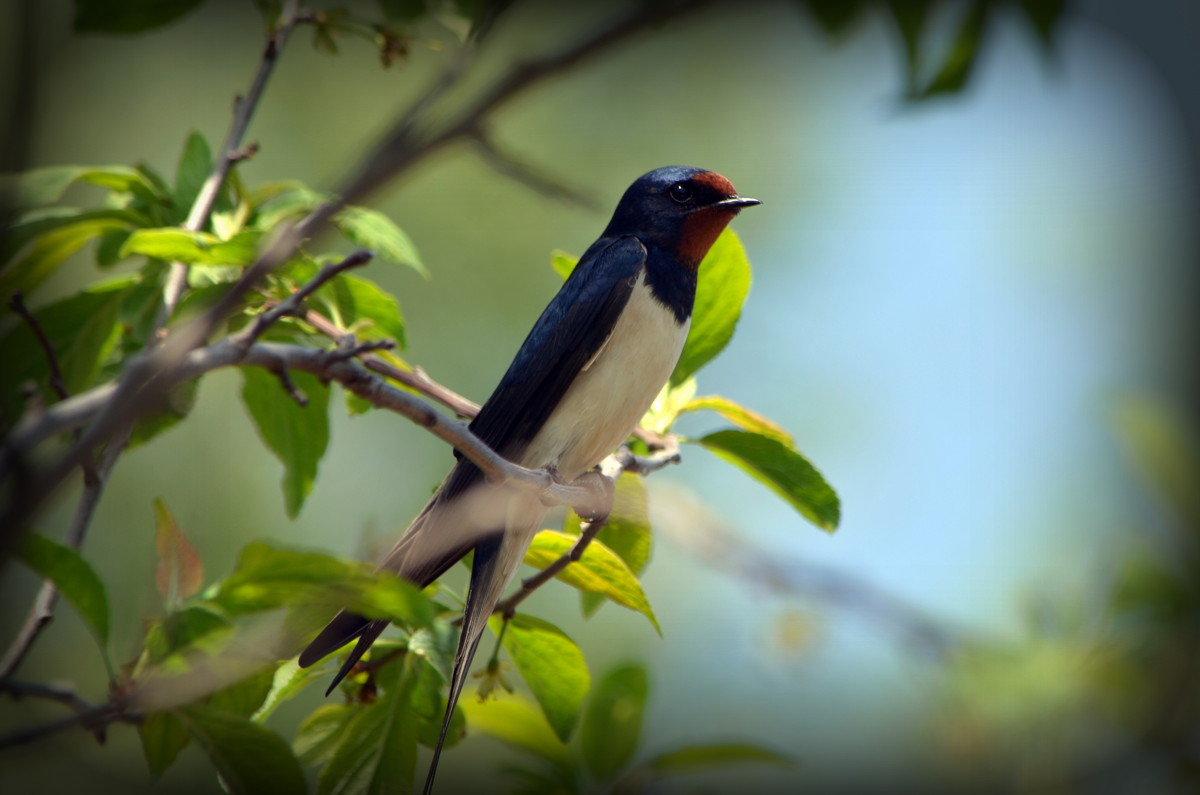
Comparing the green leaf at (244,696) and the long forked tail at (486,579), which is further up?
the long forked tail at (486,579)

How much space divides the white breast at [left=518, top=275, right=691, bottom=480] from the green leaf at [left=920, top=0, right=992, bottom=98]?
32.0 inches

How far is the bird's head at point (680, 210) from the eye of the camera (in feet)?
8.84

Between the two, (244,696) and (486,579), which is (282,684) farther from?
(486,579)

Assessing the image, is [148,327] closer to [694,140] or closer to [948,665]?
[948,665]

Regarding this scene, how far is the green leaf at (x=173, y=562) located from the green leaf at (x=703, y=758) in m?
0.89

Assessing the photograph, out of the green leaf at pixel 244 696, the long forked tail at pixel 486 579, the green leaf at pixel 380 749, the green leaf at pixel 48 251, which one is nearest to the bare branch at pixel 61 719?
the green leaf at pixel 244 696

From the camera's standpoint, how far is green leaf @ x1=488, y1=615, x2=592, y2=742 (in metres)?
Answer: 1.75

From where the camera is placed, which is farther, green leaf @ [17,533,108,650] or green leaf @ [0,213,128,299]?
green leaf @ [0,213,128,299]

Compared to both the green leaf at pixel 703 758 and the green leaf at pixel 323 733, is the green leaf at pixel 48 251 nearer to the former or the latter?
the green leaf at pixel 323 733

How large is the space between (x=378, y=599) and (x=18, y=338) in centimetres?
116

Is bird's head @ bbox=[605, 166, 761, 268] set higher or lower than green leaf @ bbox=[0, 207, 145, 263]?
higher

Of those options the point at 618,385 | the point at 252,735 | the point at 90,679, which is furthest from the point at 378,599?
the point at 90,679

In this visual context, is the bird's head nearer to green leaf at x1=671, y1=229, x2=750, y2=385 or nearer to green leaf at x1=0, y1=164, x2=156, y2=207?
green leaf at x1=671, y1=229, x2=750, y2=385

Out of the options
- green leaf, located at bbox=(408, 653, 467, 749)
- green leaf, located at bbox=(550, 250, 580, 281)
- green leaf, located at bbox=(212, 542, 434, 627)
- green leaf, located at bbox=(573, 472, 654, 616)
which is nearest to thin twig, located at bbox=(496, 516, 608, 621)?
green leaf, located at bbox=(408, 653, 467, 749)
